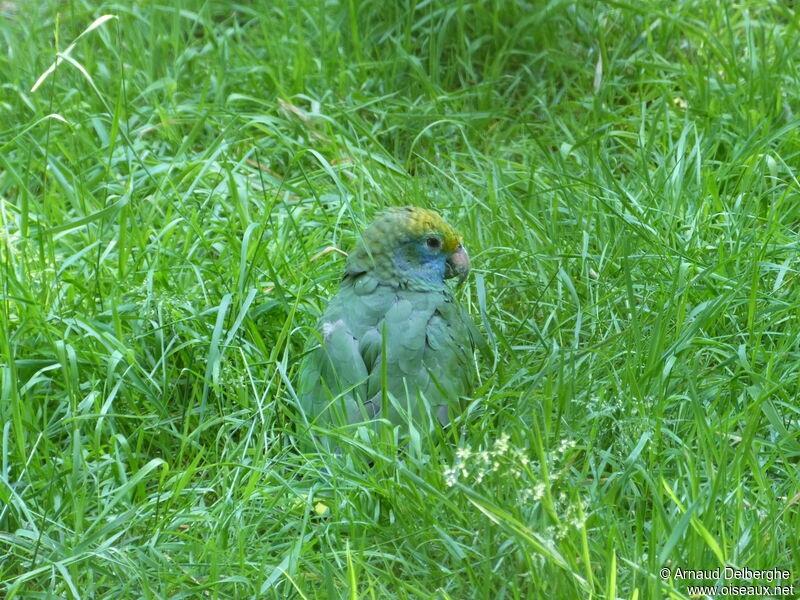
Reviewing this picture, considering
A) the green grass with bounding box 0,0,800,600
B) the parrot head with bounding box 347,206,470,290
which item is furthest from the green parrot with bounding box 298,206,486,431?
the green grass with bounding box 0,0,800,600

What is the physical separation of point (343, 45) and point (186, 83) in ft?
2.58

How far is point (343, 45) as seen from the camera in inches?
206

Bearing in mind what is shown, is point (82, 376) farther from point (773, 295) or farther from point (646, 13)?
point (646, 13)

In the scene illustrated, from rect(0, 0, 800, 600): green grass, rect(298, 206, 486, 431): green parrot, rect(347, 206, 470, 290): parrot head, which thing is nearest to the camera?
rect(0, 0, 800, 600): green grass

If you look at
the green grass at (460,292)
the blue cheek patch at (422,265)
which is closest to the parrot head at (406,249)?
the blue cheek patch at (422,265)

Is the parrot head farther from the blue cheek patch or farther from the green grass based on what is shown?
the green grass

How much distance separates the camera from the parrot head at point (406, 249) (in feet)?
11.5

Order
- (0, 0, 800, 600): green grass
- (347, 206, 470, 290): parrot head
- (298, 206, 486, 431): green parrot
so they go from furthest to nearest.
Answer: (347, 206, 470, 290): parrot head < (298, 206, 486, 431): green parrot < (0, 0, 800, 600): green grass

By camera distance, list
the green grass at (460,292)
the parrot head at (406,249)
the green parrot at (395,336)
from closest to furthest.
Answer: the green grass at (460,292), the green parrot at (395,336), the parrot head at (406,249)

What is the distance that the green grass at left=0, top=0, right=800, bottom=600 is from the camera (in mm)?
2723

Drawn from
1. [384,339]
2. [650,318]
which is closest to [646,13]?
[650,318]

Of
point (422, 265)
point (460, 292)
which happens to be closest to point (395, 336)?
point (422, 265)

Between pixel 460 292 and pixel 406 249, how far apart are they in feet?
1.76

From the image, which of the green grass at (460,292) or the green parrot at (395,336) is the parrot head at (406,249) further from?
the green grass at (460,292)
